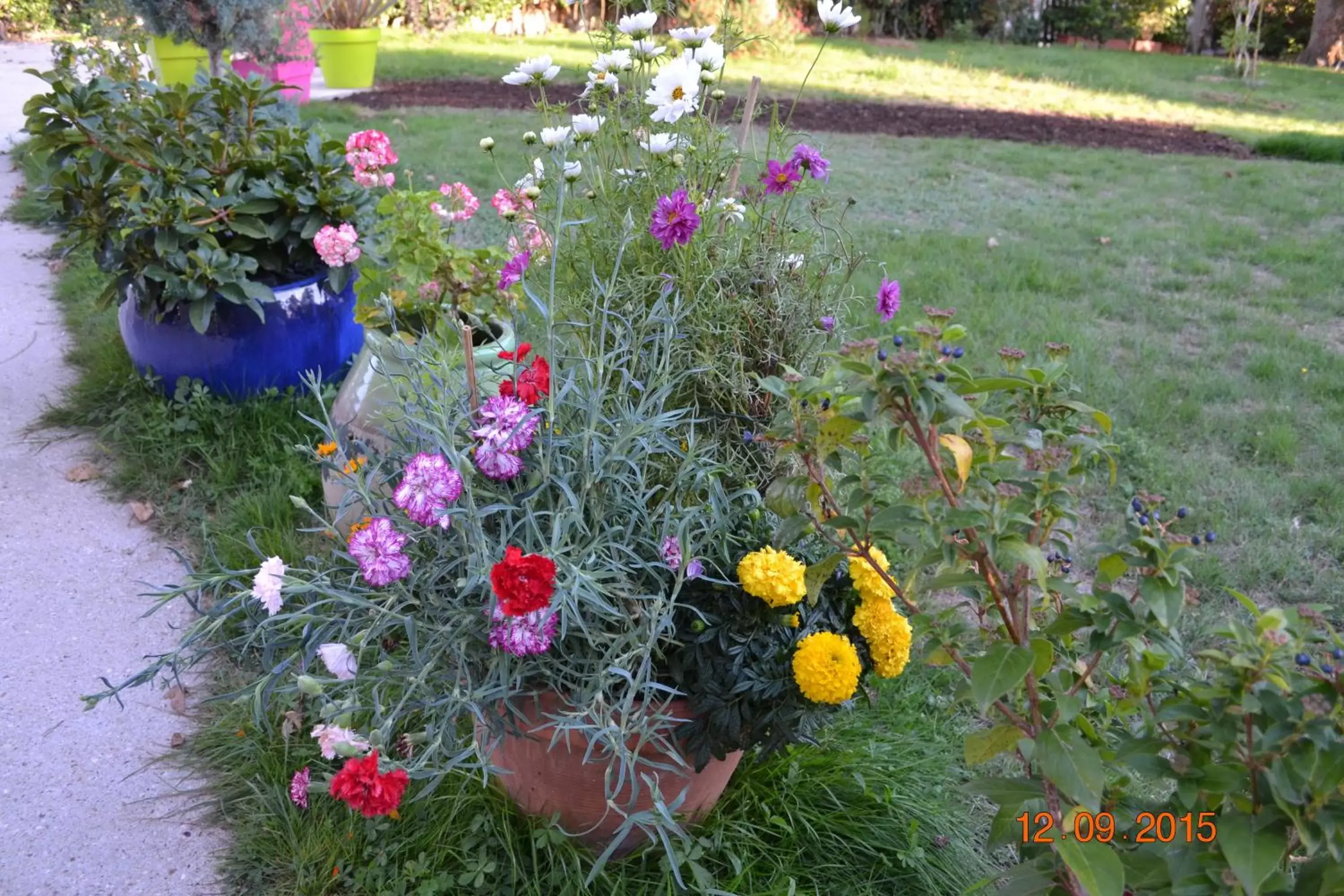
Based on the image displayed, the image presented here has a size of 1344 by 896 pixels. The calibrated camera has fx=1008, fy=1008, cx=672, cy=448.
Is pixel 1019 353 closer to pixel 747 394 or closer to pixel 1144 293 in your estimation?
pixel 747 394

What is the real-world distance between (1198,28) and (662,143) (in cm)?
1789

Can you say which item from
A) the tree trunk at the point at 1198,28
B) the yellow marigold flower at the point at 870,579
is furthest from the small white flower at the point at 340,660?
the tree trunk at the point at 1198,28

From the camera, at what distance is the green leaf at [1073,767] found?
124 cm

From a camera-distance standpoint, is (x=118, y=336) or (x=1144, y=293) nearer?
(x=118, y=336)

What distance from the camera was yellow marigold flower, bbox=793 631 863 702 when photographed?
1609 millimetres

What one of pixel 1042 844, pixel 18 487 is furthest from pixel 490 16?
pixel 1042 844

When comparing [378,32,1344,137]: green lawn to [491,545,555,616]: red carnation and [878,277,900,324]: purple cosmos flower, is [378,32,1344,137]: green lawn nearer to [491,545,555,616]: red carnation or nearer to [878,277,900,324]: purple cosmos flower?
[878,277,900,324]: purple cosmos flower

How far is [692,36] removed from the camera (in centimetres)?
211

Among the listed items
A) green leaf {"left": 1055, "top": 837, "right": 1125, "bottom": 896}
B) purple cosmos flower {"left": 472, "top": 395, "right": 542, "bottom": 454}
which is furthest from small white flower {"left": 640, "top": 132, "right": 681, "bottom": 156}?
green leaf {"left": 1055, "top": 837, "right": 1125, "bottom": 896}

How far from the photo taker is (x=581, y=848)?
Result: 1.83m

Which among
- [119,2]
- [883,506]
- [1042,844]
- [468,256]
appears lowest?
[1042,844]

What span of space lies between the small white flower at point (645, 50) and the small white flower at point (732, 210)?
34cm

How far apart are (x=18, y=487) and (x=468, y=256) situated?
164cm

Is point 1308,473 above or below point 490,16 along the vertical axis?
below
